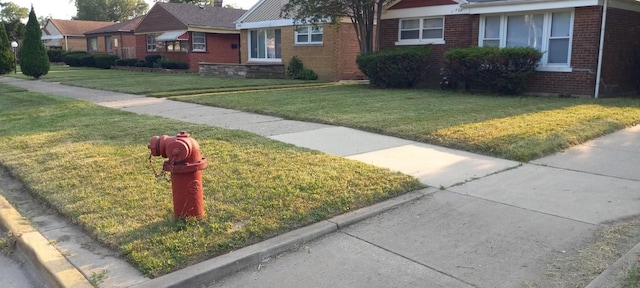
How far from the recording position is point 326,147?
7762 millimetres

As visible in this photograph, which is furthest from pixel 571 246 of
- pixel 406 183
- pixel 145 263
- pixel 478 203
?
pixel 145 263

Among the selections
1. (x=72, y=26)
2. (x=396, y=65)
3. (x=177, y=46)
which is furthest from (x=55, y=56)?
(x=396, y=65)

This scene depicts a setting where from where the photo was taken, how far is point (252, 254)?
400cm

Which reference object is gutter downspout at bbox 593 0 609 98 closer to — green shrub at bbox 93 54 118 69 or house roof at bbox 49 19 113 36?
green shrub at bbox 93 54 118 69

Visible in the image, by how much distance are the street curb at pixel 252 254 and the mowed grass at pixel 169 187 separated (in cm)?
9

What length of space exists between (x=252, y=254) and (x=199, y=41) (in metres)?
30.7

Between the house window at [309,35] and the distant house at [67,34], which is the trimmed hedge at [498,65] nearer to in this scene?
the house window at [309,35]

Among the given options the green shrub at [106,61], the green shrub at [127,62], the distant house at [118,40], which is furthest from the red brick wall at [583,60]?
the distant house at [118,40]

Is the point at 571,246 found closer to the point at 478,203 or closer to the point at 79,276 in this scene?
the point at 478,203

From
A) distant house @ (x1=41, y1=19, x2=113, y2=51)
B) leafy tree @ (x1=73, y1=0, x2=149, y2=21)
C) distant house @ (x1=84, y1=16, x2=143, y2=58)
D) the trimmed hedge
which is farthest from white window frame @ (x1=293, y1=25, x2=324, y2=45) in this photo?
leafy tree @ (x1=73, y1=0, x2=149, y2=21)

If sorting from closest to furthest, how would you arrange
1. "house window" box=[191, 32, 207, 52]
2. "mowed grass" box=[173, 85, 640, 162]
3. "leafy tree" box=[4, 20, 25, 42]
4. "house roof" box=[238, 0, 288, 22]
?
"mowed grass" box=[173, 85, 640, 162], "house roof" box=[238, 0, 288, 22], "house window" box=[191, 32, 207, 52], "leafy tree" box=[4, 20, 25, 42]

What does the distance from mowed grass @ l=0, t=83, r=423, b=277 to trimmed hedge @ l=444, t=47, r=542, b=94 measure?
9021mm

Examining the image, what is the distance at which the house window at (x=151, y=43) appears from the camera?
36375 mm

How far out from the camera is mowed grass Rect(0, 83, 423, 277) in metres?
4.20
